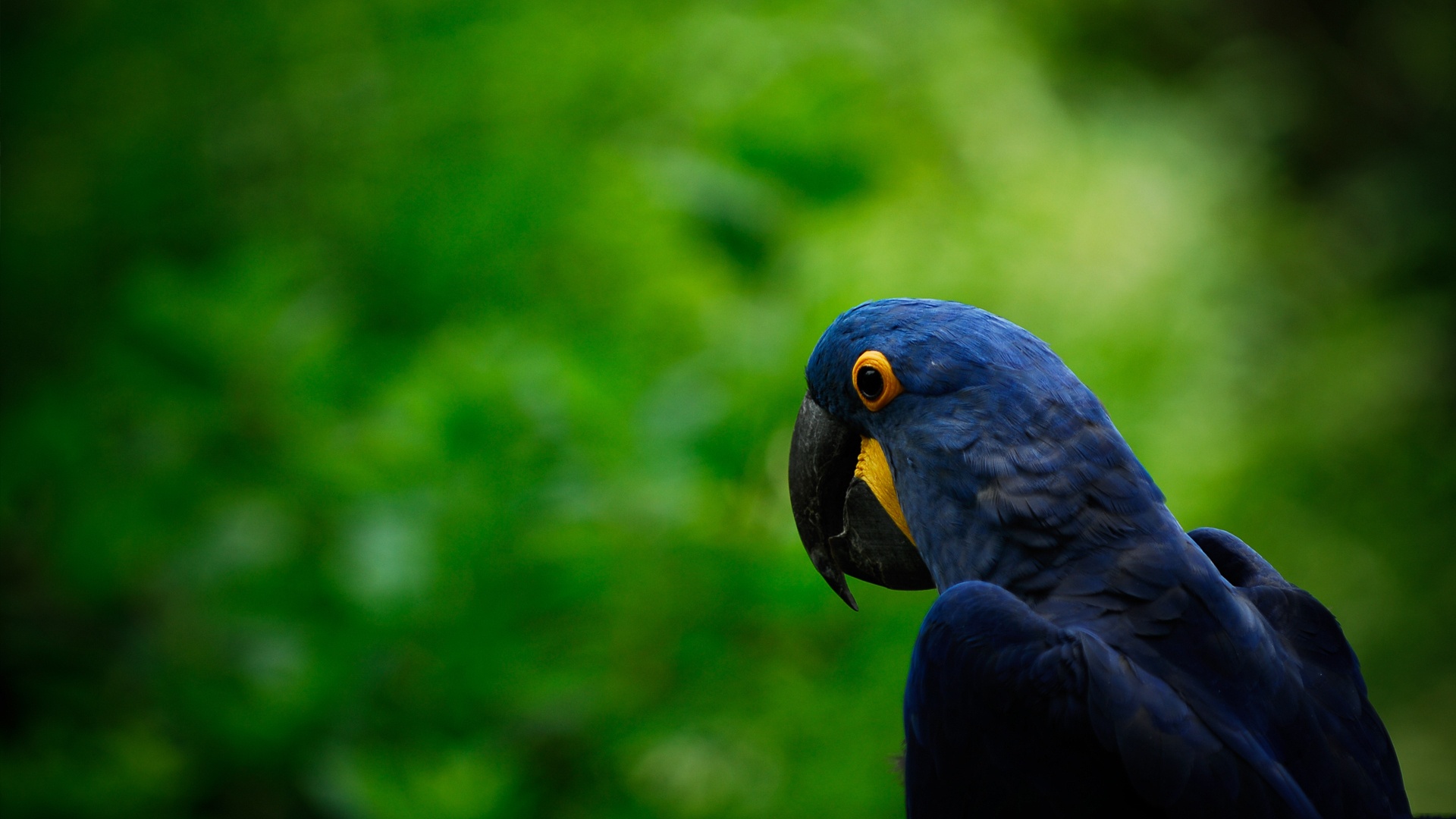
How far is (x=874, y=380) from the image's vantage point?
1.00 m

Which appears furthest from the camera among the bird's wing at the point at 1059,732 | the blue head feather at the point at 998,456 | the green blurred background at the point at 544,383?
the green blurred background at the point at 544,383

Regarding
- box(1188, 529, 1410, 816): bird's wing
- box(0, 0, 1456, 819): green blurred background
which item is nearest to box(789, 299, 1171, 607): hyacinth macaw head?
box(1188, 529, 1410, 816): bird's wing

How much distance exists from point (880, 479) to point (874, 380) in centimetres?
12

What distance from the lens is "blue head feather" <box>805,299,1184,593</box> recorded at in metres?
0.87

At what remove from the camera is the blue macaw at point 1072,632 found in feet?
2.56

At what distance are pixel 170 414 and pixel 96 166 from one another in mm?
1557

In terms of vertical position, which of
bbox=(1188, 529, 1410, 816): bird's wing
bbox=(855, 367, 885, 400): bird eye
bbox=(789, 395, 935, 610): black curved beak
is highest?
bbox=(855, 367, 885, 400): bird eye

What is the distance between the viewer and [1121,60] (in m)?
5.05

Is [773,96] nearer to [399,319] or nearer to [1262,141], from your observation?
[399,319]

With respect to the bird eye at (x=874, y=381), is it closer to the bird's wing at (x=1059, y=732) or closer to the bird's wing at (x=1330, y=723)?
the bird's wing at (x=1059, y=732)

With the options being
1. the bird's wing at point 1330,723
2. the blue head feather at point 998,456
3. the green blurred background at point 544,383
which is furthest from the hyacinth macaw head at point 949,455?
the green blurred background at point 544,383

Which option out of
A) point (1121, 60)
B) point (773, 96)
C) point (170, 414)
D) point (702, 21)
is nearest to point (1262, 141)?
point (1121, 60)

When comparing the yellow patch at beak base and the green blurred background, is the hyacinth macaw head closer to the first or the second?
the yellow patch at beak base

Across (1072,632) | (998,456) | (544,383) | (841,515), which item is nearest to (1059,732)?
(1072,632)
